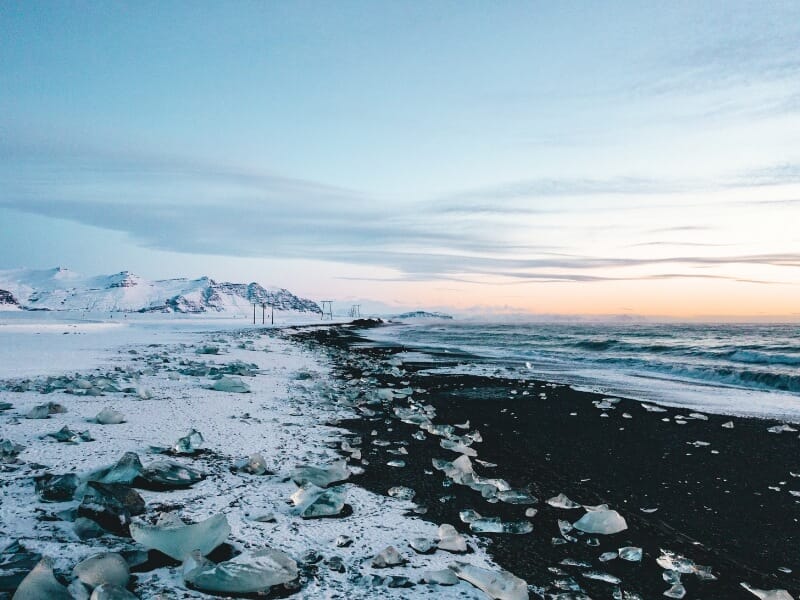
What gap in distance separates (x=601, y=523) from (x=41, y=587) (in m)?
3.80

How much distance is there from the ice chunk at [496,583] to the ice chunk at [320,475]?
6.20 feet

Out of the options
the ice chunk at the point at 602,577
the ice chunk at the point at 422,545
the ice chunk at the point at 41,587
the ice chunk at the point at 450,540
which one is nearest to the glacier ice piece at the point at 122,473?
the ice chunk at the point at 41,587

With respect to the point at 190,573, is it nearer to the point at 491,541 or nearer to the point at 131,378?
the point at 491,541

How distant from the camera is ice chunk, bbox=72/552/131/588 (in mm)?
2592

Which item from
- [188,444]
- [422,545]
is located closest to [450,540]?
[422,545]

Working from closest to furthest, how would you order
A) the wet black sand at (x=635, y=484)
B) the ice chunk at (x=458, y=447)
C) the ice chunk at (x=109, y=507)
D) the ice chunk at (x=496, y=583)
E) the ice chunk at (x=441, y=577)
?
the ice chunk at (x=496, y=583) < the ice chunk at (x=441, y=577) < the ice chunk at (x=109, y=507) < the wet black sand at (x=635, y=484) < the ice chunk at (x=458, y=447)

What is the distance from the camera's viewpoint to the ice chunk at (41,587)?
2373 millimetres

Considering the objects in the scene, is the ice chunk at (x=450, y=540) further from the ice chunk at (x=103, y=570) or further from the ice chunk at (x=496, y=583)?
the ice chunk at (x=103, y=570)

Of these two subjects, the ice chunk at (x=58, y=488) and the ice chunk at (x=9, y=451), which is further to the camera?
the ice chunk at (x=9, y=451)

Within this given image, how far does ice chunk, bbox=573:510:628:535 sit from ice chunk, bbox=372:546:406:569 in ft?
5.57

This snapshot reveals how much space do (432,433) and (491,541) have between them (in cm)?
371

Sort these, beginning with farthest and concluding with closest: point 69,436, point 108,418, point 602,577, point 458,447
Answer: point 458,447 → point 108,418 → point 69,436 → point 602,577

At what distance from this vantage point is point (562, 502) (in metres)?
4.68

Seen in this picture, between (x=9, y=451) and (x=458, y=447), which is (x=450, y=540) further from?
(x=9, y=451)
